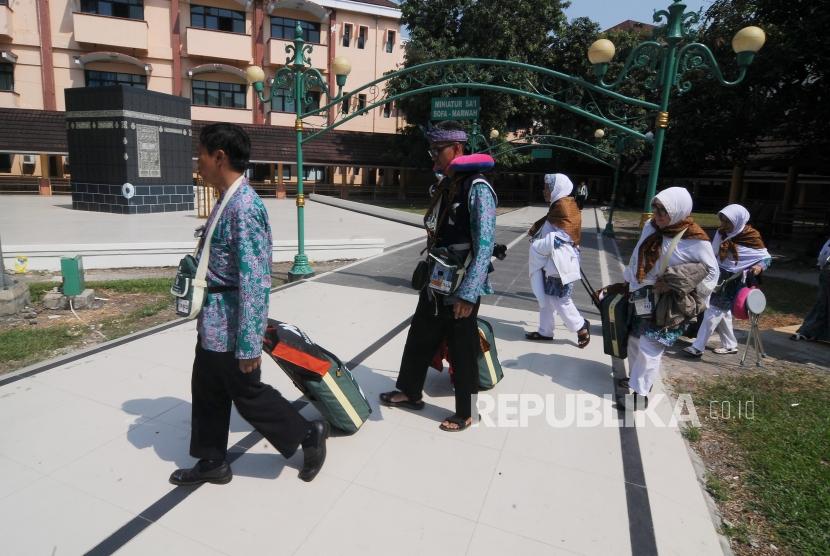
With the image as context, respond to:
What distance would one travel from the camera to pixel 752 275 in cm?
508

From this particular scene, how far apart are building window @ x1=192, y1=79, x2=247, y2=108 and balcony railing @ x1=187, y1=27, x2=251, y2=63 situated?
4.68 ft

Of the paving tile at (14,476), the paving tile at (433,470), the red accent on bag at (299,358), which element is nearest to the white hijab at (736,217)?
the paving tile at (433,470)

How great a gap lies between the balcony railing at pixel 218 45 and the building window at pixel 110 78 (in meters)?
2.93

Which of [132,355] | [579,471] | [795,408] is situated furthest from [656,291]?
[132,355]

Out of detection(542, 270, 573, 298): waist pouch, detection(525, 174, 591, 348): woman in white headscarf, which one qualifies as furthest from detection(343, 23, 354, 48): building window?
detection(542, 270, 573, 298): waist pouch

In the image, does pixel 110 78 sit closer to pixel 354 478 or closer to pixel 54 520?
pixel 54 520

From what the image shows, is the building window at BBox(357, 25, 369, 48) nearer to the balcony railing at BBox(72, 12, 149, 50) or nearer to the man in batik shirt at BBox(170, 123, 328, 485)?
the balcony railing at BBox(72, 12, 149, 50)

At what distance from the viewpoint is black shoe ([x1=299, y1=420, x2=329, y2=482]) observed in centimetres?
280

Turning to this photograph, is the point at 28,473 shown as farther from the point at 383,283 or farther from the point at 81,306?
the point at 383,283

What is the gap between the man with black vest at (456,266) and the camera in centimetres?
307

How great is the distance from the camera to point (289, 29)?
2748cm

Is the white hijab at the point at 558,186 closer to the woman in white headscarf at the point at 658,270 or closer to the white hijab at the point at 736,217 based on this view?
the woman in white headscarf at the point at 658,270

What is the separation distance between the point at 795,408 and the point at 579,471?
7.77 feet

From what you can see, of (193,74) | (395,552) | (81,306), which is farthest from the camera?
(193,74)
